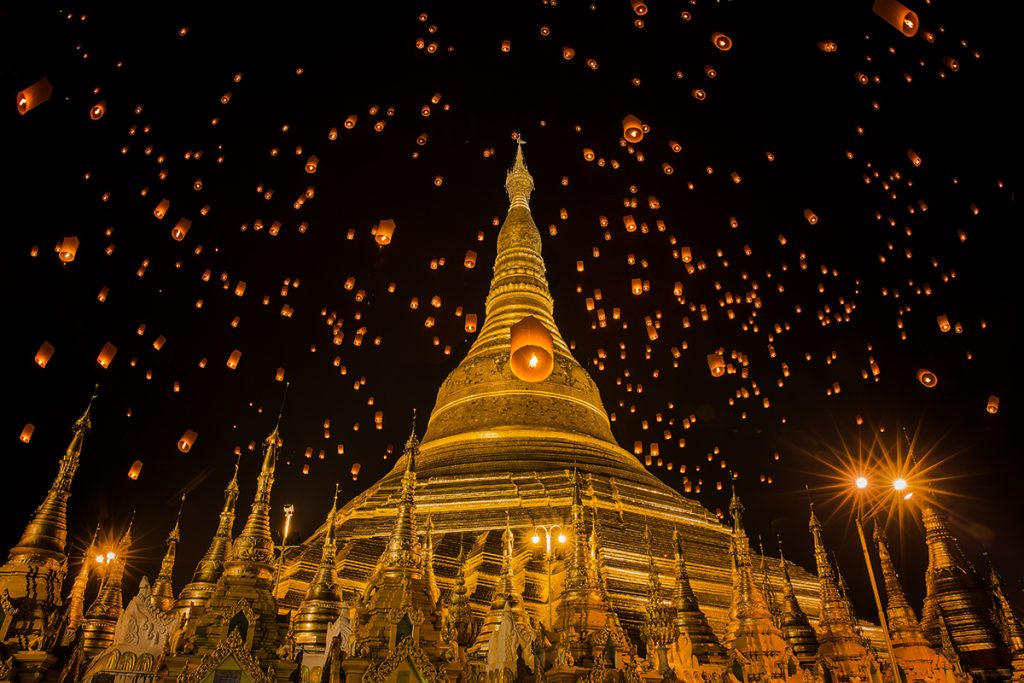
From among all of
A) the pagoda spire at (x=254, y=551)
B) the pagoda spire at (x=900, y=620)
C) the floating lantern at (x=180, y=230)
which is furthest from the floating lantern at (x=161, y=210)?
the pagoda spire at (x=900, y=620)

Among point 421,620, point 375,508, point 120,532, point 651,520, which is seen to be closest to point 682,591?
point 651,520

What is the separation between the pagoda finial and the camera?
4409cm

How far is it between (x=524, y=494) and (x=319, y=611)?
1166cm

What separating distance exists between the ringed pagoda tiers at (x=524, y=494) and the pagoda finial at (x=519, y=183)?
10.2 ft

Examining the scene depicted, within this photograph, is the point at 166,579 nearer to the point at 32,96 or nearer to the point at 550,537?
the point at 550,537

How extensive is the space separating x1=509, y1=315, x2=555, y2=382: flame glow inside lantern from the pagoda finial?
1243 centimetres

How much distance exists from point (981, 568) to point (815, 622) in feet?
22.6

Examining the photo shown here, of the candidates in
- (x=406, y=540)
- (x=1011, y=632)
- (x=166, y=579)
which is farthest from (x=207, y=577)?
(x=1011, y=632)

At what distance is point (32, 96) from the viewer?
483 inches

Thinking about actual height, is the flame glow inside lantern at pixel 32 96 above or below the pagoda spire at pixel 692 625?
above

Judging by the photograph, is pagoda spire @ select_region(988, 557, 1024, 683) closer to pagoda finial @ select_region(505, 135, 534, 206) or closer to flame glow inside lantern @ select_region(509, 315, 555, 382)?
flame glow inside lantern @ select_region(509, 315, 555, 382)

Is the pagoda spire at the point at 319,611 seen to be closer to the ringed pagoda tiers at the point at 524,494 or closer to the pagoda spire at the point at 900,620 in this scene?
the ringed pagoda tiers at the point at 524,494

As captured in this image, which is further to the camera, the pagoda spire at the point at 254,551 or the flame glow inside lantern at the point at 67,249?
the flame glow inside lantern at the point at 67,249

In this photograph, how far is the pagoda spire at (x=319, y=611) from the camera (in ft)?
47.4
